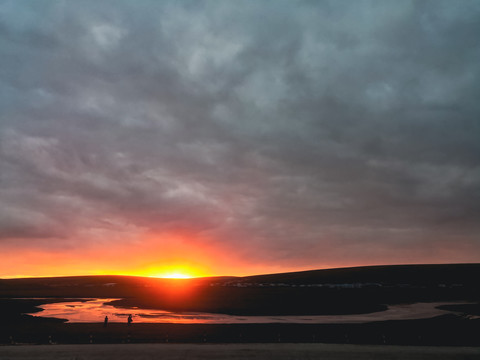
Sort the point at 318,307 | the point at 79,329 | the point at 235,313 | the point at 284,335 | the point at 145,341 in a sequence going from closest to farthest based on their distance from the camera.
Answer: the point at 145,341
the point at 284,335
the point at 79,329
the point at 235,313
the point at 318,307

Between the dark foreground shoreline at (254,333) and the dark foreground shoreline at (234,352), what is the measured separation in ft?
12.7

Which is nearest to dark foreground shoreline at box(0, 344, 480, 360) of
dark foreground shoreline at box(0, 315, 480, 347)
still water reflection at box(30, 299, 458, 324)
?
dark foreground shoreline at box(0, 315, 480, 347)

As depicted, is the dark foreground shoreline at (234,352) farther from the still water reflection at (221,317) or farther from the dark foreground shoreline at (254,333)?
the still water reflection at (221,317)

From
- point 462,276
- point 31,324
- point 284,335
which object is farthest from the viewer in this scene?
point 462,276

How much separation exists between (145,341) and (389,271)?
591 feet

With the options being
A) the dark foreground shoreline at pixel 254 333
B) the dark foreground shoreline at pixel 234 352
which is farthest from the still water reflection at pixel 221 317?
the dark foreground shoreline at pixel 234 352

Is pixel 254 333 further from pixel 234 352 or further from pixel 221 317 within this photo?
pixel 221 317

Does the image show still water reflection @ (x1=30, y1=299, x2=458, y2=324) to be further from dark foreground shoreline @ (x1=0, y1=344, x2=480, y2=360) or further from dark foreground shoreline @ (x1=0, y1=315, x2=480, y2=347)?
dark foreground shoreline @ (x1=0, y1=344, x2=480, y2=360)

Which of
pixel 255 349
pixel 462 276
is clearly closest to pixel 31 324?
pixel 255 349

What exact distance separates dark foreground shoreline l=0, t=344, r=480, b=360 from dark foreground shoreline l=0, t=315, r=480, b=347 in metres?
3.87

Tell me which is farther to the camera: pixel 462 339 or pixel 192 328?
pixel 192 328

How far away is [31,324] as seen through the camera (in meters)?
57.0

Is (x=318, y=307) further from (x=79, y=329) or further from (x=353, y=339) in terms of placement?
(x=79, y=329)

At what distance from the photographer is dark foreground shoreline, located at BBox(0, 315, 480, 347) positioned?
135ft
